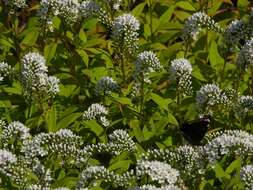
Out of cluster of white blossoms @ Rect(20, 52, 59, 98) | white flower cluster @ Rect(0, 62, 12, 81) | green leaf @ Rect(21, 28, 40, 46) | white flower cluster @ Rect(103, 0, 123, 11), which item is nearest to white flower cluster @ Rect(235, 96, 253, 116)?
white flower cluster @ Rect(103, 0, 123, 11)

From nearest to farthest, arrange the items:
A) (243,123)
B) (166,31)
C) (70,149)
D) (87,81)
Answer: (70,149), (243,123), (87,81), (166,31)

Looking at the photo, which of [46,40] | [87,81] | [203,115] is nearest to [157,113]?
[203,115]

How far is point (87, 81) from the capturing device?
9281 mm

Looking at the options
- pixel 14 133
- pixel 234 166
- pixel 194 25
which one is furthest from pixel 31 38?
pixel 234 166

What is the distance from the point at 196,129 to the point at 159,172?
1098 millimetres

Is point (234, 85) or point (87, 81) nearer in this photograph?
point (234, 85)

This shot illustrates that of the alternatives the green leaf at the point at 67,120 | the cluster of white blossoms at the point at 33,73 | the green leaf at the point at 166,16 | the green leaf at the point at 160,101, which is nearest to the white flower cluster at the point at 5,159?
the cluster of white blossoms at the point at 33,73

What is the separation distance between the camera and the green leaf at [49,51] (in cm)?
927

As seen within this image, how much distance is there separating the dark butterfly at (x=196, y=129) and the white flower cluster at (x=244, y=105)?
0.72 meters

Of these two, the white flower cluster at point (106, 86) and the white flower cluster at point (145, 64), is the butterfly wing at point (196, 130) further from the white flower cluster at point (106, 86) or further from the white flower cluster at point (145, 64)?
the white flower cluster at point (106, 86)

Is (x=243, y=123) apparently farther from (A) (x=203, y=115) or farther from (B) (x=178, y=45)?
(B) (x=178, y=45)

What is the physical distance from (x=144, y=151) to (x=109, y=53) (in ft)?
7.27

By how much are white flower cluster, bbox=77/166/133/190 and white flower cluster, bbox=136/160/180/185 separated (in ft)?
1.15

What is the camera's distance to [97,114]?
8078 mm
